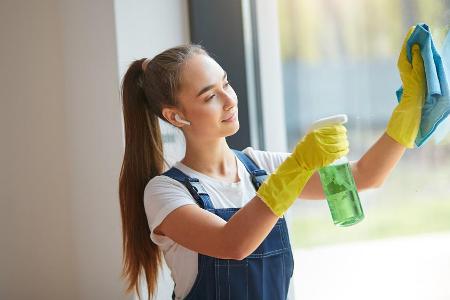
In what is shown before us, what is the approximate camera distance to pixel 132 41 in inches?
81.4

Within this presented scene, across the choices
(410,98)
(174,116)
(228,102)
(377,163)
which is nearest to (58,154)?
(174,116)

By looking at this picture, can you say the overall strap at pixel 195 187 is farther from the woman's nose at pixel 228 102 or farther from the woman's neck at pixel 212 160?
the woman's nose at pixel 228 102

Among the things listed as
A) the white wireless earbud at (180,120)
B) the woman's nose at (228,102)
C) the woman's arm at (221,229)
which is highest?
the woman's nose at (228,102)

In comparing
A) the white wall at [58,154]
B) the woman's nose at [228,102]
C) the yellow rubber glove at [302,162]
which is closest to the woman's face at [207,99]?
the woman's nose at [228,102]

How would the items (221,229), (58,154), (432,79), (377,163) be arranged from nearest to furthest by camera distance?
(432,79) → (221,229) → (377,163) → (58,154)

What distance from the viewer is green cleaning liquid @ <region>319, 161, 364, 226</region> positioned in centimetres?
137

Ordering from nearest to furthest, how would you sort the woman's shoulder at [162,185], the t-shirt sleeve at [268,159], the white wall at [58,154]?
the woman's shoulder at [162,185]
the t-shirt sleeve at [268,159]
the white wall at [58,154]

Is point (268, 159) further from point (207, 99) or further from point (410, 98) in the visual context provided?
point (410, 98)

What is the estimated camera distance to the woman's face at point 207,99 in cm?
158

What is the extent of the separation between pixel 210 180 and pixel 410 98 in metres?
0.50

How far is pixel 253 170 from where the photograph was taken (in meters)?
1.72

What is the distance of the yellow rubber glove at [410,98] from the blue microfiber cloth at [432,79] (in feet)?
0.04

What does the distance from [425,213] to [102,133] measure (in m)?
0.94

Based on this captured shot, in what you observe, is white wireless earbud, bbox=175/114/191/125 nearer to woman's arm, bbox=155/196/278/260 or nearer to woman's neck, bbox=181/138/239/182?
woman's neck, bbox=181/138/239/182
